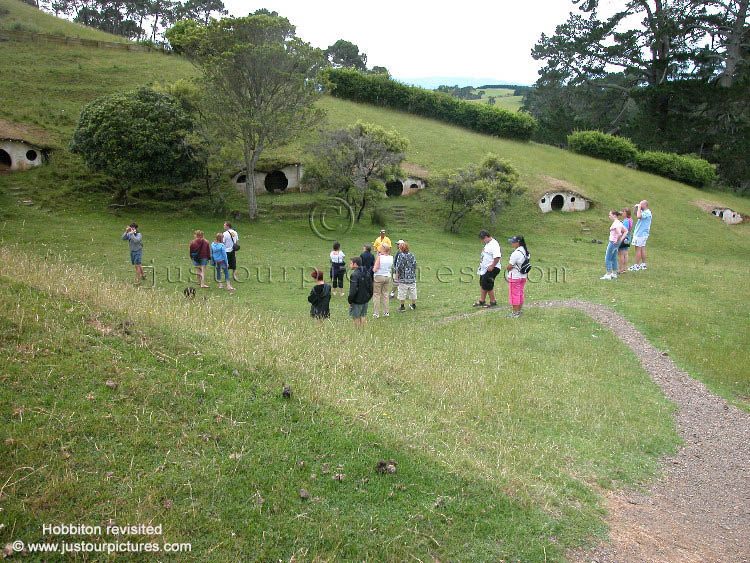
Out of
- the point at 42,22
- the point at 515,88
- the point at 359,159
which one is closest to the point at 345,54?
the point at 42,22

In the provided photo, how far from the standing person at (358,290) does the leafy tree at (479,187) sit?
1952 cm

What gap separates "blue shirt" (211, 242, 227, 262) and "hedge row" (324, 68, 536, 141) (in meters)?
38.4

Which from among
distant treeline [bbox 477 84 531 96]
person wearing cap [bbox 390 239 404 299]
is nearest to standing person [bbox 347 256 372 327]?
person wearing cap [bbox 390 239 404 299]

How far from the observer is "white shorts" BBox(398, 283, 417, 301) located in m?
13.4

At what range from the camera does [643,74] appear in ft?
174

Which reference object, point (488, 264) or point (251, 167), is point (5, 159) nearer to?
point (251, 167)

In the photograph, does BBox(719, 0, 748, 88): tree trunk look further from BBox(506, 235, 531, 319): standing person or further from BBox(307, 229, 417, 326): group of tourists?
BBox(307, 229, 417, 326): group of tourists

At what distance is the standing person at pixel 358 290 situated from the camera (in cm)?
1066

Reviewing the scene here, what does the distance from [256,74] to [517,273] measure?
20.3 meters

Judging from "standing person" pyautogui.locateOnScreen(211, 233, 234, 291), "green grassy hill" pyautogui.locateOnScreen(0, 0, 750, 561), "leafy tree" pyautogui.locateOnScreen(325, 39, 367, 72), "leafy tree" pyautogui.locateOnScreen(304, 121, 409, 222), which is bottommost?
"green grassy hill" pyautogui.locateOnScreen(0, 0, 750, 561)

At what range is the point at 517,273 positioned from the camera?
11.5 meters

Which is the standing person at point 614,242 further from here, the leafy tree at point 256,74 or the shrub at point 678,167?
the shrub at point 678,167

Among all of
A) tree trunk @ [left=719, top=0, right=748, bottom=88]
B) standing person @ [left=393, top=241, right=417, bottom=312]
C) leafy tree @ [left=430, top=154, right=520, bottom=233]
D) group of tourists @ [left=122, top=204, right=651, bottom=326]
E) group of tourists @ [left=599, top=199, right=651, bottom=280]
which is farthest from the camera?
tree trunk @ [left=719, top=0, right=748, bottom=88]

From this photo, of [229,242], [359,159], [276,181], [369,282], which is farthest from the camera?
[276,181]
